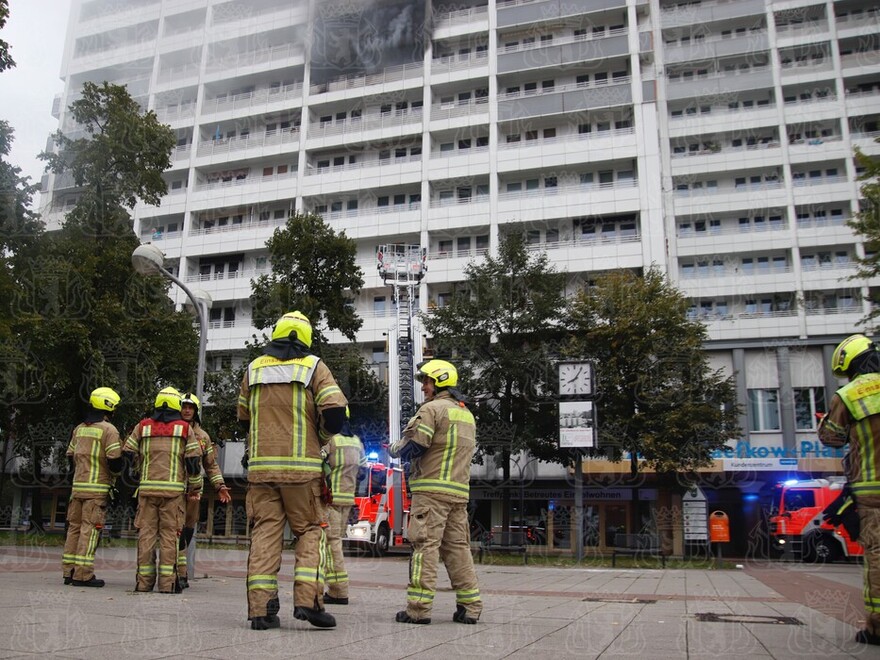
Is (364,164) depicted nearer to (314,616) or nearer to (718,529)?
(718,529)

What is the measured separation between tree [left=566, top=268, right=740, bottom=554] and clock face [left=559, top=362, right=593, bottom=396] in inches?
208

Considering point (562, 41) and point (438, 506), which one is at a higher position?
point (562, 41)

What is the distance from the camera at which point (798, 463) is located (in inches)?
1238

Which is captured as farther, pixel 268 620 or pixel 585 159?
pixel 585 159

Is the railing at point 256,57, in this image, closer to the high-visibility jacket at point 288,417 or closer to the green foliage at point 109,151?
the green foliage at point 109,151

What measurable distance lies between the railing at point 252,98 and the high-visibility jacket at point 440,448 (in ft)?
140

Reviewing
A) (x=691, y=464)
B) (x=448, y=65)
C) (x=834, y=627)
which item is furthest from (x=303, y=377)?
(x=448, y=65)

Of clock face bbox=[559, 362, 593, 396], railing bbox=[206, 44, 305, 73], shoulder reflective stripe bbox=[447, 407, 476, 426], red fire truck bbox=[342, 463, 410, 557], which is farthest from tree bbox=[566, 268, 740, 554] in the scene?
railing bbox=[206, 44, 305, 73]

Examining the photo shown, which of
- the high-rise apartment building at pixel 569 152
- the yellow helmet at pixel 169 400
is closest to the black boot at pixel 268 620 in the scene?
the yellow helmet at pixel 169 400

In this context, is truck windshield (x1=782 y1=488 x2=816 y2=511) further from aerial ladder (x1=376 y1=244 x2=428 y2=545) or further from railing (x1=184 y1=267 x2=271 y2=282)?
railing (x1=184 y1=267 x2=271 y2=282)

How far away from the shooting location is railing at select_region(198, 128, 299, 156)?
4459 centimetres

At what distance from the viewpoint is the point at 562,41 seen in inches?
1620

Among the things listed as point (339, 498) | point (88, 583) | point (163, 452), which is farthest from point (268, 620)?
point (88, 583)

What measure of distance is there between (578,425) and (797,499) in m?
8.94
